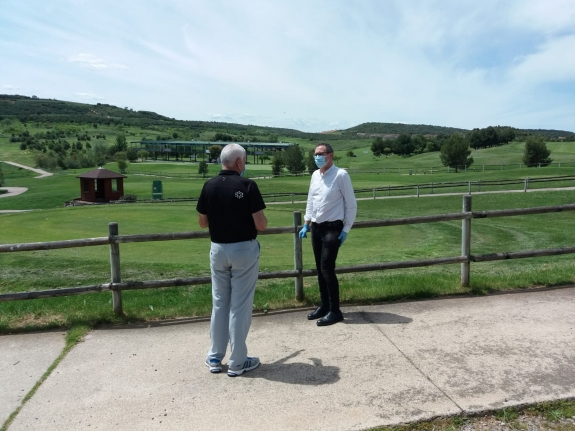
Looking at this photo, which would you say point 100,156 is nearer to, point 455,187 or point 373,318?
point 455,187

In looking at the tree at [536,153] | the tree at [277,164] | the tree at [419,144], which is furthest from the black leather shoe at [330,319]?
the tree at [419,144]

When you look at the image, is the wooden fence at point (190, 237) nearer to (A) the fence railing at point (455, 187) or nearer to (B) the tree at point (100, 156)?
(A) the fence railing at point (455, 187)

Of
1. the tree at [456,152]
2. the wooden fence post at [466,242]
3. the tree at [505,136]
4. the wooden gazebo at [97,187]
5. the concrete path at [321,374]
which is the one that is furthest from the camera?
the tree at [505,136]

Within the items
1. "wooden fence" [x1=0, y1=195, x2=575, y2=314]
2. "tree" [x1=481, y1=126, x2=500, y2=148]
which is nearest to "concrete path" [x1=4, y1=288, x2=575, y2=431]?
"wooden fence" [x1=0, y1=195, x2=575, y2=314]

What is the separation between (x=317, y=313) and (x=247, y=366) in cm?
160

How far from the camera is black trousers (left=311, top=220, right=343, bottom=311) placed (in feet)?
18.2

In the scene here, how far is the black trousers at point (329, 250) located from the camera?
5.55m

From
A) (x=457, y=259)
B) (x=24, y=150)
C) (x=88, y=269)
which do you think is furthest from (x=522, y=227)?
(x=24, y=150)

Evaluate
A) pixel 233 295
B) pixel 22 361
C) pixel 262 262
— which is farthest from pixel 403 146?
pixel 22 361

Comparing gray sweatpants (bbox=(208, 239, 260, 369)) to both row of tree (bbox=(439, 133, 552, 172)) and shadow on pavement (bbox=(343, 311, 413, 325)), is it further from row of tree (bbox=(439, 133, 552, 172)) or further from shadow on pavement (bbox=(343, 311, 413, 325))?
row of tree (bbox=(439, 133, 552, 172))

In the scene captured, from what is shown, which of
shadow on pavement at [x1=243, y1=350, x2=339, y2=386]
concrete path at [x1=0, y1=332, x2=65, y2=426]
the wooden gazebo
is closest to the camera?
concrete path at [x1=0, y1=332, x2=65, y2=426]

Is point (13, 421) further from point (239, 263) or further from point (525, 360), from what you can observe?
point (525, 360)

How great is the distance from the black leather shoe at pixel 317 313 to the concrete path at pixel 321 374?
3.5 inches

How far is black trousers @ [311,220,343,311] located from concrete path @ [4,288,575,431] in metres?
0.39
